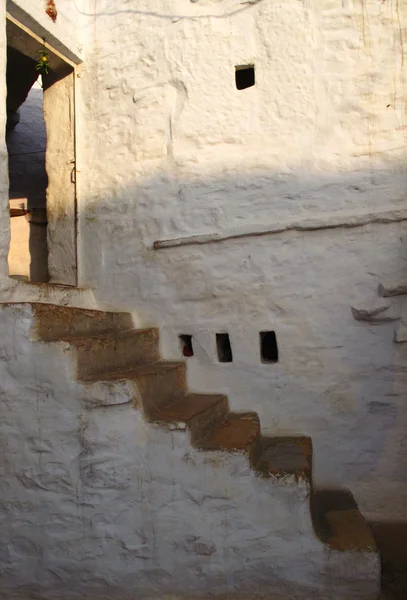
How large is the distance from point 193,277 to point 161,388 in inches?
35.7

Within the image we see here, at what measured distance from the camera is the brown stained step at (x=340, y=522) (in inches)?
95.0

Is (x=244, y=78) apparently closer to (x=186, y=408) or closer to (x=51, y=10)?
(x=51, y=10)

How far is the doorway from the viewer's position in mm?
3908

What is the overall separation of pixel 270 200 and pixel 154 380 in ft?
4.79

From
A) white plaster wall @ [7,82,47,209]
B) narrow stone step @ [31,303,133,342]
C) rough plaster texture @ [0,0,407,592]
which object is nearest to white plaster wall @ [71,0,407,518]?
rough plaster texture @ [0,0,407,592]

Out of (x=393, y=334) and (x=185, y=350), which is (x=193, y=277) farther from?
(x=393, y=334)

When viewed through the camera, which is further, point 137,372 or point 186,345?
point 186,345

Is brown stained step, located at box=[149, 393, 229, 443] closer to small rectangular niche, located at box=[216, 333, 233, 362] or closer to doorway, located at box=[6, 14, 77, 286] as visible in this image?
small rectangular niche, located at box=[216, 333, 233, 362]

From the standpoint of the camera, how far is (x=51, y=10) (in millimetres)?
3557

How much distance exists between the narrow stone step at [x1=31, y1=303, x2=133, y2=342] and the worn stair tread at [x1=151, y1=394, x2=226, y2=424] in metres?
0.68

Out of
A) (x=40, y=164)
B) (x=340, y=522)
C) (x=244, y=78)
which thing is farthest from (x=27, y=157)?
(x=340, y=522)

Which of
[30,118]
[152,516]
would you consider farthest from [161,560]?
[30,118]

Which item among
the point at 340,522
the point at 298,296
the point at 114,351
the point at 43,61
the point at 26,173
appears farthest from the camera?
the point at 26,173

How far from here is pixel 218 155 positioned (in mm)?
3461
